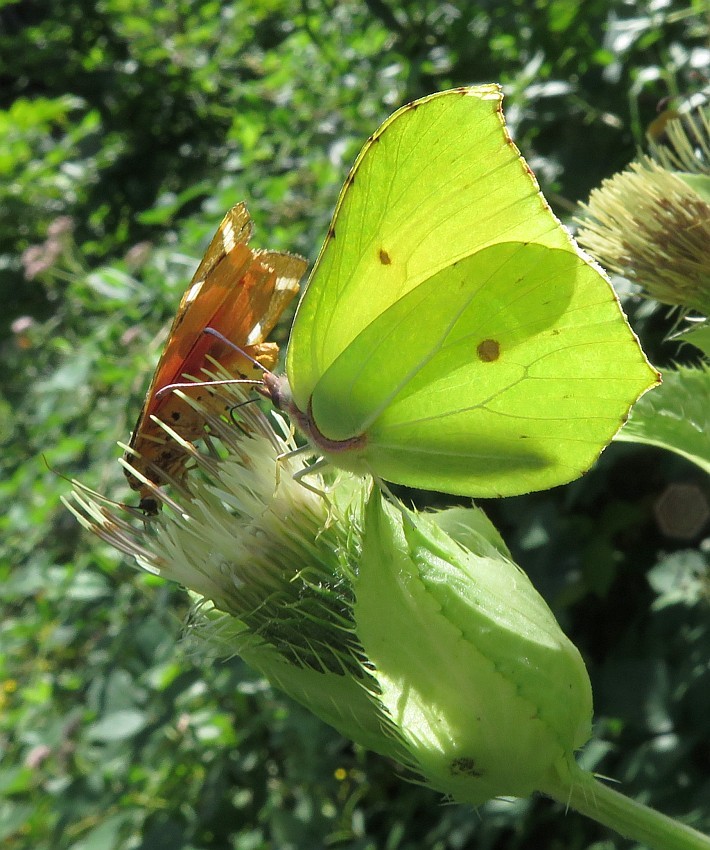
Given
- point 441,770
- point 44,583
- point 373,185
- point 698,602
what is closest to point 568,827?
point 698,602

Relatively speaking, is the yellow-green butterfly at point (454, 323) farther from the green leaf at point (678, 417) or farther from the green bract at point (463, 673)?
the green bract at point (463, 673)

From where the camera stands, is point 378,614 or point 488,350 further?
point 488,350

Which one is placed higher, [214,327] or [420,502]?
[214,327]

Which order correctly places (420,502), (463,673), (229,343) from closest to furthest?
(463,673), (229,343), (420,502)

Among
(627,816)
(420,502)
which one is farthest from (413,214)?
(420,502)

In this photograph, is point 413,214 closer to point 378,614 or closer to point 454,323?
point 454,323

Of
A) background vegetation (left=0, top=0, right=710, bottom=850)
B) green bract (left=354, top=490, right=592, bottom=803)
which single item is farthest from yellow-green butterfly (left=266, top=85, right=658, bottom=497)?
background vegetation (left=0, top=0, right=710, bottom=850)

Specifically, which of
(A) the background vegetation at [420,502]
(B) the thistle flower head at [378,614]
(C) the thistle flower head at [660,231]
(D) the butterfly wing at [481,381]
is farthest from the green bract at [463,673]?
(A) the background vegetation at [420,502]
